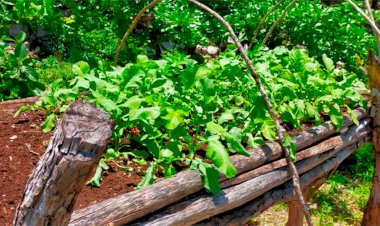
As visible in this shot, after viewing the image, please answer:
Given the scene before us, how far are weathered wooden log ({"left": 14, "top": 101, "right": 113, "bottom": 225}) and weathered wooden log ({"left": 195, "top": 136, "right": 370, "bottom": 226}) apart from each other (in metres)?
0.92

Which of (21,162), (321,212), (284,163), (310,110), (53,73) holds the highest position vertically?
(310,110)

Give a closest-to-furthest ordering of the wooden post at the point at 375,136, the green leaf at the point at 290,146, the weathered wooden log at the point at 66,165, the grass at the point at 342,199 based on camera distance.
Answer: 1. the weathered wooden log at the point at 66,165
2. the green leaf at the point at 290,146
3. the wooden post at the point at 375,136
4. the grass at the point at 342,199

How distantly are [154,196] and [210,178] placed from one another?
29cm

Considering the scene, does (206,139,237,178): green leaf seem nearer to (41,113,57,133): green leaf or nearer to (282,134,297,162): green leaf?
(282,134,297,162): green leaf

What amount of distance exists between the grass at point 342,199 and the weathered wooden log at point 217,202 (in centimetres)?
218

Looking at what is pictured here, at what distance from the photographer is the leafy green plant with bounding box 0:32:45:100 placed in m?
3.72

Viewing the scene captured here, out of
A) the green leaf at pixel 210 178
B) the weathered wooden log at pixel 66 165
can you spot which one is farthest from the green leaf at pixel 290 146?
the weathered wooden log at pixel 66 165

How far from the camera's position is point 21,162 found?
246 cm

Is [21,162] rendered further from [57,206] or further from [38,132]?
[57,206]

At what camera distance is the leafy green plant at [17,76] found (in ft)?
12.2

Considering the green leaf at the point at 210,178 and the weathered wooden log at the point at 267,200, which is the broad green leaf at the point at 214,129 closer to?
the green leaf at the point at 210,178

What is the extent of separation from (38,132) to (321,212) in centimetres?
290

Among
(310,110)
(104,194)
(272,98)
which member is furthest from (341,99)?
(104,194)

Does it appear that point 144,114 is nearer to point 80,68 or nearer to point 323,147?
point 80,68
